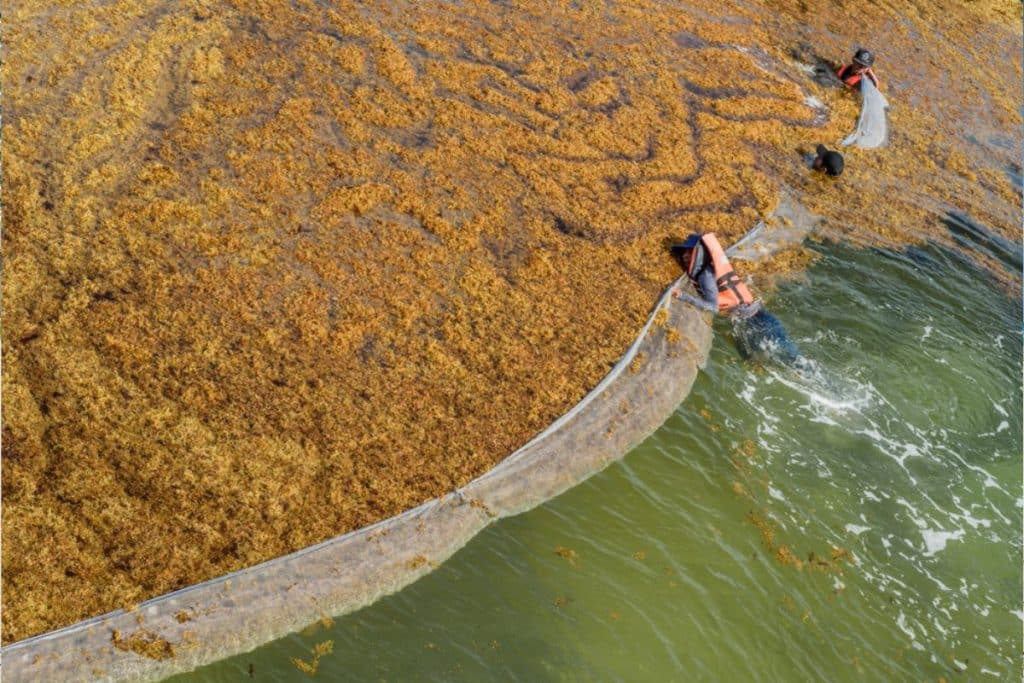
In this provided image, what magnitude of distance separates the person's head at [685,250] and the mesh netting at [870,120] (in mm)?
9635

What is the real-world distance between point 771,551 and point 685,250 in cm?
729

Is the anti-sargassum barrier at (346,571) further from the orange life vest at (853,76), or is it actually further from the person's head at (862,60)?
the person's head at (862,60)

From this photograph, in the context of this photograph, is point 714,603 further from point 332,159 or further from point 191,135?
point 191,135

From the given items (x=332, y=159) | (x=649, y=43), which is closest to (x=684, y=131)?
(x=649, y=43)

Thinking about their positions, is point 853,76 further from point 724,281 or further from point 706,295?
point 706,295

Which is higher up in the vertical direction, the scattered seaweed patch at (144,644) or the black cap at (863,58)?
the black cap at (863,58)

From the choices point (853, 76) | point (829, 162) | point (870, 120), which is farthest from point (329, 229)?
point (853, 76)

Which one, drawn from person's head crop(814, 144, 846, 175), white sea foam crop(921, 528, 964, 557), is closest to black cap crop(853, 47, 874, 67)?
person's head crop(814, 144, 846, 175)

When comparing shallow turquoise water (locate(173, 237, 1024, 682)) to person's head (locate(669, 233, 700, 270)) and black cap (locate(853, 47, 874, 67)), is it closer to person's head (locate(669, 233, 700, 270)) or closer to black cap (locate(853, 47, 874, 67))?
person's head (locate(669, 233, 700, 270))

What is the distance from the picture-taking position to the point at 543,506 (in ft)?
39.9

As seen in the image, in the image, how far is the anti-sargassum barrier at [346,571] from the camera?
9.22 meters

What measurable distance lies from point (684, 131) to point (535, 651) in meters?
16.0

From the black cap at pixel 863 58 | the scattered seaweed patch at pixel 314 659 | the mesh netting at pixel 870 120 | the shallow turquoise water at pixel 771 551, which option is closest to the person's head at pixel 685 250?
the shallow turquoise water at pixel 771 551

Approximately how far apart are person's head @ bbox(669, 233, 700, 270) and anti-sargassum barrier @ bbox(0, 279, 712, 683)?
3.38 m
